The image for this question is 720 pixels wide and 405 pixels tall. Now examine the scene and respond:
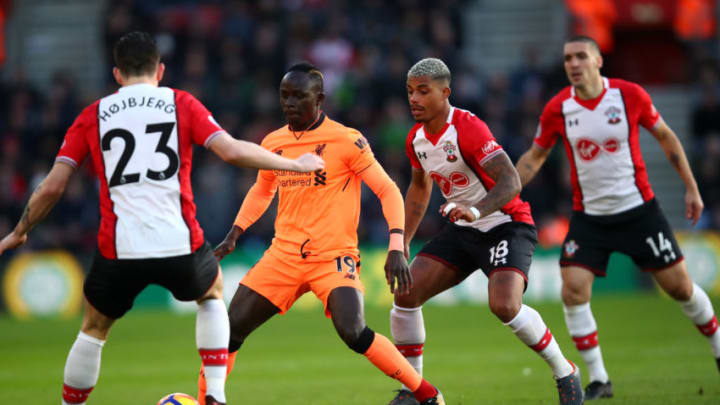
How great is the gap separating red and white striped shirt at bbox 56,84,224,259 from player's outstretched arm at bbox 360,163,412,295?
54.1 inches

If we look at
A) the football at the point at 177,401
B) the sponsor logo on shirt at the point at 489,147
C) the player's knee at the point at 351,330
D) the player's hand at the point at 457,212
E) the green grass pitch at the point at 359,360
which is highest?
the sponsor logo on shirt at the point at 489,147

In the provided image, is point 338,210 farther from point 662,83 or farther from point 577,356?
point 662,83

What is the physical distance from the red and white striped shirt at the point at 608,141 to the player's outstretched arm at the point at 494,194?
5.07 ft

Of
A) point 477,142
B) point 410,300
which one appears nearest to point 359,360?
point 410,300

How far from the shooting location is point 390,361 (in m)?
A: 6.59

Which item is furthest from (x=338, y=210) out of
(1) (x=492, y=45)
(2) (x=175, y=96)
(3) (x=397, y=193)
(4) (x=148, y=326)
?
(1) (x=492, y=45)

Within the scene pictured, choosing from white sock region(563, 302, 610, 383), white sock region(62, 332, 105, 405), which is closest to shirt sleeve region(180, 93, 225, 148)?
white sock region(62, 332, 105, 405)

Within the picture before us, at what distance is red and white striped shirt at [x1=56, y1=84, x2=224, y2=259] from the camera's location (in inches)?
231

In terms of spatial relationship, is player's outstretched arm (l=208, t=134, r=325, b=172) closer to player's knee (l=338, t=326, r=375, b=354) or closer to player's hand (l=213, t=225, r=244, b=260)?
player's hand (l=213, t=225, r=244, b=260)

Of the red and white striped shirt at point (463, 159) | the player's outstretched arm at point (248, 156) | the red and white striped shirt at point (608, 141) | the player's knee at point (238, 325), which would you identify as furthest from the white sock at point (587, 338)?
the player's outstretched arm at point (248, 156)

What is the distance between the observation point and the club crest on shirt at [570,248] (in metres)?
8.27

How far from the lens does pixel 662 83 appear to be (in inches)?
981

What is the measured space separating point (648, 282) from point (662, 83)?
28.6 ft

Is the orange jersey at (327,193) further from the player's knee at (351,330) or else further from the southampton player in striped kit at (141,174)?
the southampton player in striped kit at (141,174)
